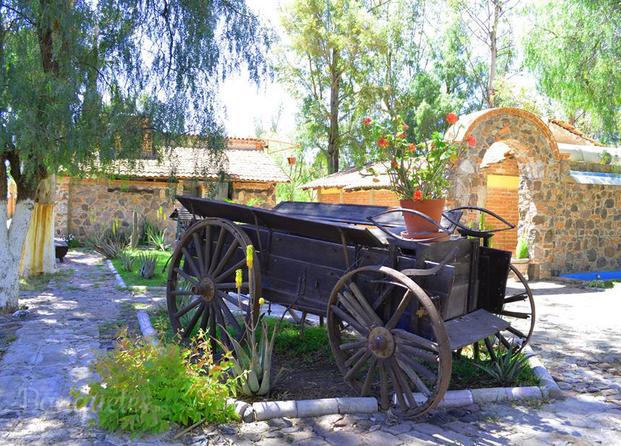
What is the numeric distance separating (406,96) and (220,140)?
16.7 meters

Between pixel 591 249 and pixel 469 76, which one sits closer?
pixel 591 249

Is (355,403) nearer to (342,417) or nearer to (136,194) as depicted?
(342,417)

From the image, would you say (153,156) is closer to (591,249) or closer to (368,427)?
(368,427)

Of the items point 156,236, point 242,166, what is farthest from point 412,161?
point 242,166

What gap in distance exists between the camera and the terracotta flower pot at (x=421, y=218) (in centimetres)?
441

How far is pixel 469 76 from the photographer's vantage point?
24.7 m

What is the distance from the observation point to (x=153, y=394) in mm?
3676

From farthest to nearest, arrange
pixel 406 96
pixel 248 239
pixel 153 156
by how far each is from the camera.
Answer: pixel 406 96 < pixel 153 156 < pixel 248 239

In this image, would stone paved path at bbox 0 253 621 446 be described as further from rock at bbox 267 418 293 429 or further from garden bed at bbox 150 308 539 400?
garden bed at bbox 150 308 539 400

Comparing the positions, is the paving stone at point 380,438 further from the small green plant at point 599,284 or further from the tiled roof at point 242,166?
the tiled roof at point 242,166

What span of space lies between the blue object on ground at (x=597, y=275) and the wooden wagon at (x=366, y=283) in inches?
337

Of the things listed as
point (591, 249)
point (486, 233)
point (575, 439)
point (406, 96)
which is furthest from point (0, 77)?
point (406, 96)

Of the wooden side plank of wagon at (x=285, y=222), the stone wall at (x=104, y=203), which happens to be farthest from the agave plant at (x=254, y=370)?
the stone wall at (x=104, y=203)

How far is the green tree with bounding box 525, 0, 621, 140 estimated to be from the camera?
8367 mm
